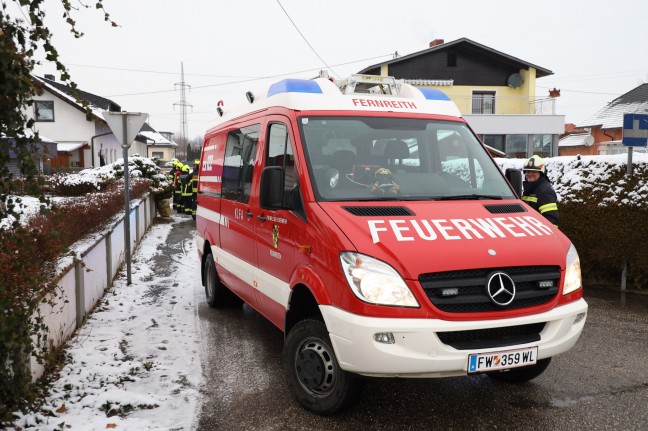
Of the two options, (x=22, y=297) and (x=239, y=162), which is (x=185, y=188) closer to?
(x=239, y=162)

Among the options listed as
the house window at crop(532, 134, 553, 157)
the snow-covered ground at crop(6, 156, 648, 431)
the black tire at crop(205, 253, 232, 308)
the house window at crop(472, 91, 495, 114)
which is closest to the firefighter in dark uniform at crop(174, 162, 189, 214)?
the snow-covered ground at crop(6, 156, 648, 431)

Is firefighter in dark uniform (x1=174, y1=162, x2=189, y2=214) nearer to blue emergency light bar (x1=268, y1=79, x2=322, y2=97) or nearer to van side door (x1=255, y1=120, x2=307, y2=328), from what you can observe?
van side door (x1=255, y1=120, x2=307, y2=328)

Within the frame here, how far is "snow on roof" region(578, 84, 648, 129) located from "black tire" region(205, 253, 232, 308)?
41835 millimetres

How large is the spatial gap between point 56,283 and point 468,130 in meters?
3.82

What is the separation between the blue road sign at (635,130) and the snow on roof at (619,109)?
37375 mm

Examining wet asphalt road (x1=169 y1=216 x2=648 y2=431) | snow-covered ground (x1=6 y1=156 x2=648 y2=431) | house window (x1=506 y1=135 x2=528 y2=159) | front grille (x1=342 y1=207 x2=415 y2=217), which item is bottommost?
wet asphalt road (x1=169 y1=216 x2=648 y2=431)

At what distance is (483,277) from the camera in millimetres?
3537

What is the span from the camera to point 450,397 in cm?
437

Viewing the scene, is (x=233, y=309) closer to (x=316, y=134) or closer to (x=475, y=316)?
(x=316, y=134)

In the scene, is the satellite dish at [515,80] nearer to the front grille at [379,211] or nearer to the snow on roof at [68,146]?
the snow on roof at [68,146]

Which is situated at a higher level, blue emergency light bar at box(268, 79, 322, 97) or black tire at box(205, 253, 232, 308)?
blue emergency light bar at box(268, 79, 322, 97)

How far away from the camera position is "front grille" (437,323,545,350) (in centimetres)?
350

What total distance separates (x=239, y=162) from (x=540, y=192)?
370 centimetres

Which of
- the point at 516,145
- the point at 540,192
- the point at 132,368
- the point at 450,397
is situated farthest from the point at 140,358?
the point at 516,145
